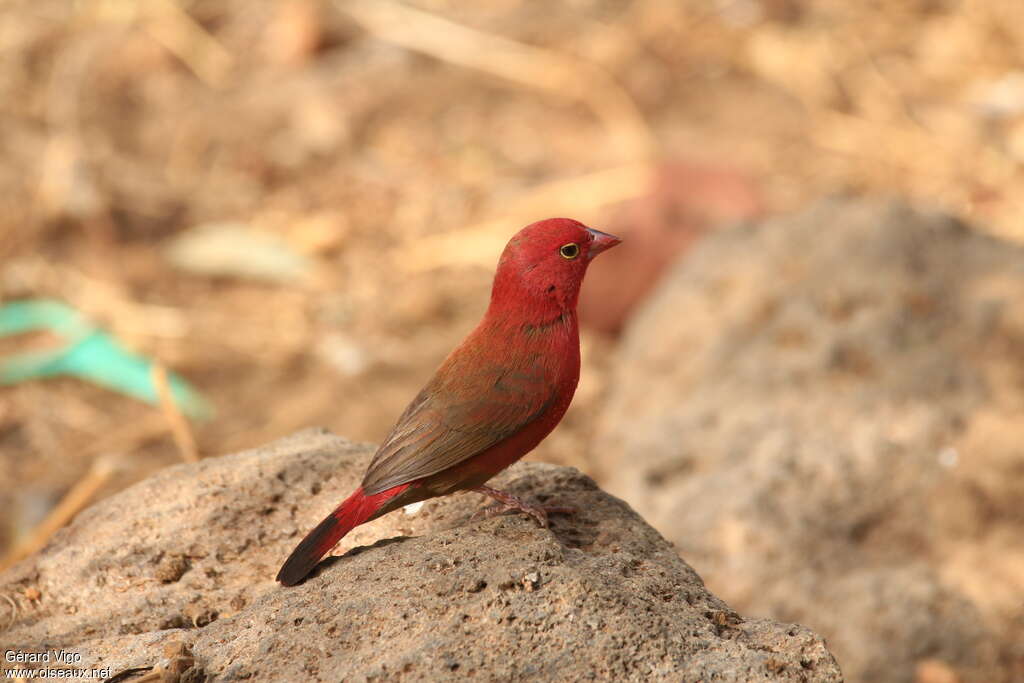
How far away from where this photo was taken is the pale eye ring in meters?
3.35

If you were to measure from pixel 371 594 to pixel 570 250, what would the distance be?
115 centimetres

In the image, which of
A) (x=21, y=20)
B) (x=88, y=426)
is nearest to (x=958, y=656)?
(x=88, y=426)

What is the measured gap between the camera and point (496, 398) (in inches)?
124

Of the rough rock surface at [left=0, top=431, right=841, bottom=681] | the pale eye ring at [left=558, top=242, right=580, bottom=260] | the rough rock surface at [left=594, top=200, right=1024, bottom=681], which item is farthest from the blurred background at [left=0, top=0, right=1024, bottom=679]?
the pale eye ring at [left=558, top=242, right=580, bottom=260]

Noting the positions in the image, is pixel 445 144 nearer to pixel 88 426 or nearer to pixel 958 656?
pixel 88 426

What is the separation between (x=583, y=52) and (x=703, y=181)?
3.22 metres

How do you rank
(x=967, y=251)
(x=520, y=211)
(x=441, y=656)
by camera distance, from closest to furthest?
(x=441, y=656) < (x=967, y=251) < (x=520, y=211)

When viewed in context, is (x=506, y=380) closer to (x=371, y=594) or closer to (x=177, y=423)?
(x=371, y=594)

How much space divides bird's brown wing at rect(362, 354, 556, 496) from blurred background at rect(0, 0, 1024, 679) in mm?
2959

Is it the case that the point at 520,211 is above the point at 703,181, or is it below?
below

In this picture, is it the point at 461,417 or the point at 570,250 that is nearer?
the point at 461,417

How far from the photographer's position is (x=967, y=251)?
549cm

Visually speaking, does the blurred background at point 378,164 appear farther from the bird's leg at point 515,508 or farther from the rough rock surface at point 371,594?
the bird's leg at point 515,508

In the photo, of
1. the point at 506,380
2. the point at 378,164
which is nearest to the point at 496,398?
the point at 506,380
